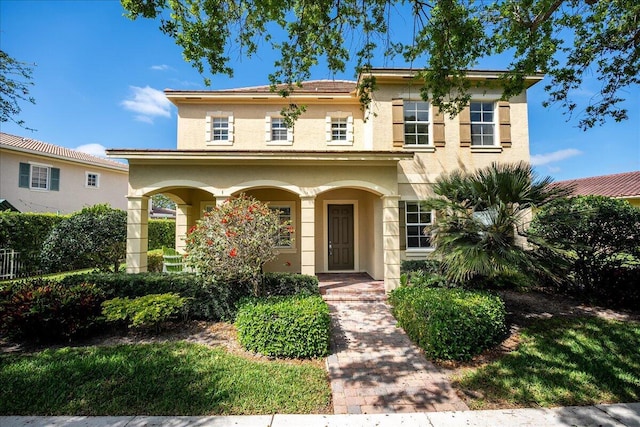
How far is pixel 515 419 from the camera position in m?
3.57

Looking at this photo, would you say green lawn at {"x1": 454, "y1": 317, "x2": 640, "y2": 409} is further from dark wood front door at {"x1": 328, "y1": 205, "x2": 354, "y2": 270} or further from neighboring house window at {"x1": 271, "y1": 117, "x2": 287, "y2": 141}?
neighboring house window at {"x1": 271, "y1": 117, "x2": 287, "y2": 141}

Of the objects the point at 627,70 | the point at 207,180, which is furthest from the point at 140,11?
the point at 627,70

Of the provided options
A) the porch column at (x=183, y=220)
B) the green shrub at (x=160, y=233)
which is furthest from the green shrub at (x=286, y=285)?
the green shrub at (x=160, y=233)

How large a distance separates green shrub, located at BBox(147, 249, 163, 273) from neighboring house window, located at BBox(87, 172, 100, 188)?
36.4ft

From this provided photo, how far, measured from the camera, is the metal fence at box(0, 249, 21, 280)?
11516 millimetres

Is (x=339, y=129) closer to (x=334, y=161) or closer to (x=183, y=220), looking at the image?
(x=334, y=161)

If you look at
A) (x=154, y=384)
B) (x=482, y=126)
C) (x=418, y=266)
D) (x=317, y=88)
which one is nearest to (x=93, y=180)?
(x=317, y=88)

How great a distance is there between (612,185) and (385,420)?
25.2m

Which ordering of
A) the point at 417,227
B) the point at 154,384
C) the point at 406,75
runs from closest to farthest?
the point at 154,384 < the point at 417,227 < the point at 406,75

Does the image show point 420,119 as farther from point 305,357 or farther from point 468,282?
point 305,357

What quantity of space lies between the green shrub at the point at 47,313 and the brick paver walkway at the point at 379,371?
4.94 metres

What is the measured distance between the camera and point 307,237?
8.82m

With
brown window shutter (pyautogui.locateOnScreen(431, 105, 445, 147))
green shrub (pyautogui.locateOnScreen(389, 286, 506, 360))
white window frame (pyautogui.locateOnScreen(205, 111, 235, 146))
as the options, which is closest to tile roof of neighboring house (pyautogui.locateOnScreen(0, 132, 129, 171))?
white window frame (pyautogui.locateOnScreen(205, 111, 235, 146))

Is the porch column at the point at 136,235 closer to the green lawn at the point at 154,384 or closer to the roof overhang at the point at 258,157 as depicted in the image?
the roof overhang at the point at 258,157
